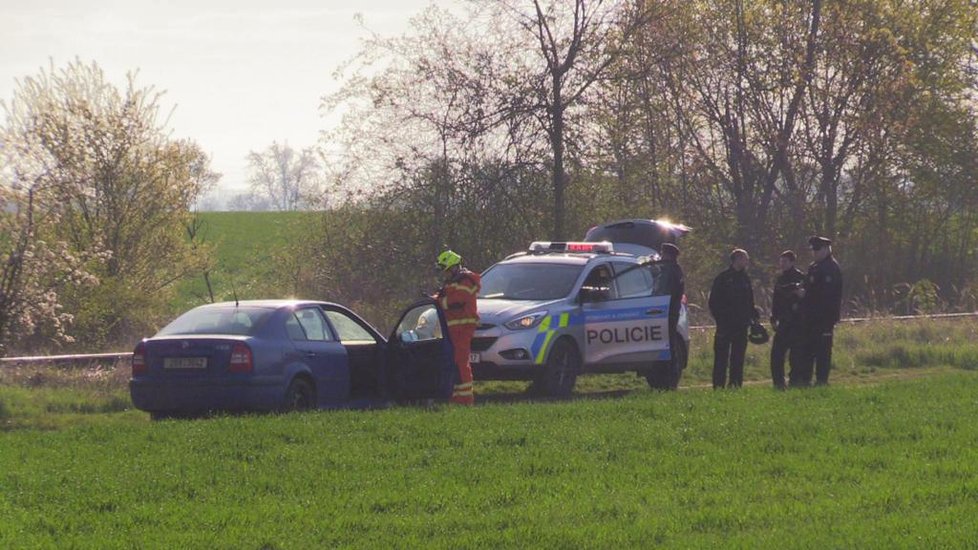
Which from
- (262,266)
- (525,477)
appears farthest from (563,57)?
(525,477)

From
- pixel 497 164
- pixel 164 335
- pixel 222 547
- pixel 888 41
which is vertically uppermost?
pixel 888 41

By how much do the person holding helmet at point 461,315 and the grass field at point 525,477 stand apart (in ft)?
2.94

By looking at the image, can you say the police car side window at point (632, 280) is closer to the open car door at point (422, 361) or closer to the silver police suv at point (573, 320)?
the silver police suv at point (573, 320)

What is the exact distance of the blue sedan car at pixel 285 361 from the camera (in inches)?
539

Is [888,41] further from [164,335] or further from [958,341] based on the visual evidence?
[164,335]

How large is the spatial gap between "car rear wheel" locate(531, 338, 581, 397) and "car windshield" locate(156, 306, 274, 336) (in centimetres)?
377

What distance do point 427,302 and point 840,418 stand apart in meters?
4.43

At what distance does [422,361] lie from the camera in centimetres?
1489

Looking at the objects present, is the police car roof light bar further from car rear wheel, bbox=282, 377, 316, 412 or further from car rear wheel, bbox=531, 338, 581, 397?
car rear wheel, bbox=282, 377, 316, 412

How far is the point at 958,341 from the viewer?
26.1 m

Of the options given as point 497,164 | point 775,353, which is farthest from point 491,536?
point 497,164

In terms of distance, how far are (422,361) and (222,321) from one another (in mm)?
2132

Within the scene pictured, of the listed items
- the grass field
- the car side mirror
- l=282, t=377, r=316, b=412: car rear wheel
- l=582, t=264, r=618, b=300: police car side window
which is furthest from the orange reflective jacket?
l=582, t=264, r=618, b=300: police car side window

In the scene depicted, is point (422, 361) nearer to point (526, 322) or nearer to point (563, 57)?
point (526, 322)
